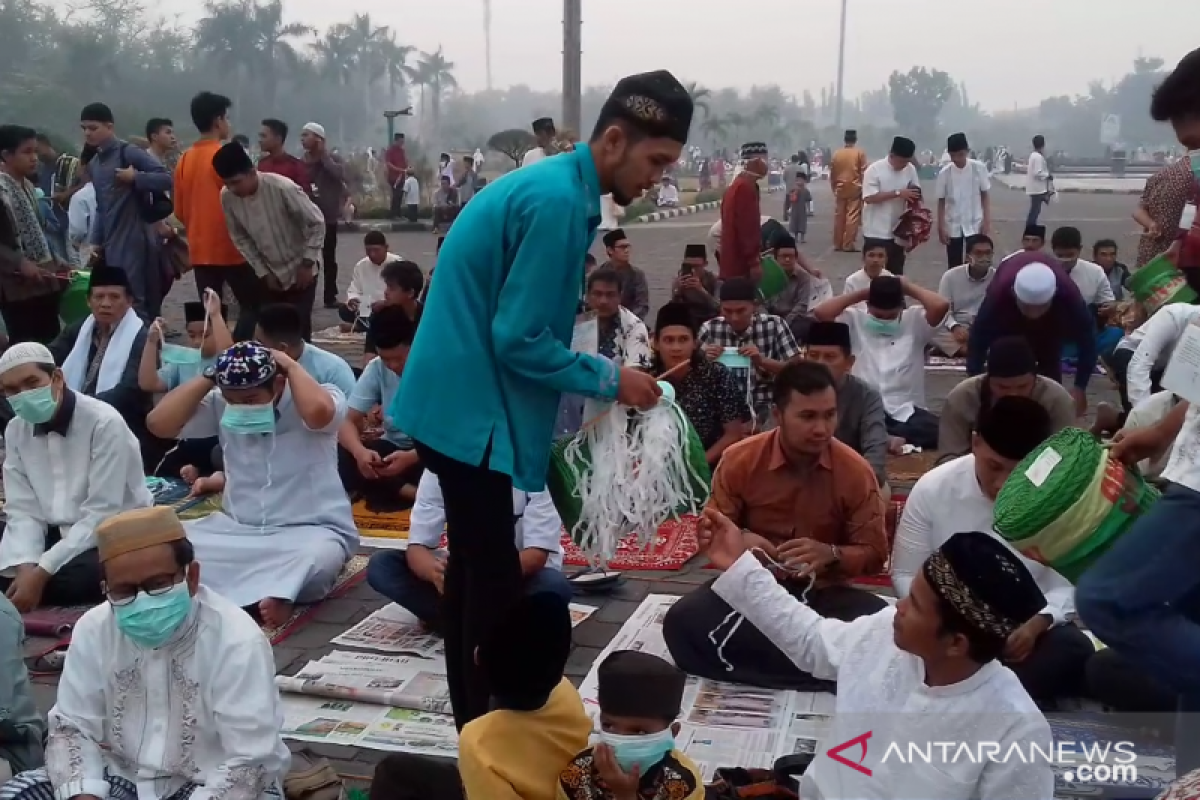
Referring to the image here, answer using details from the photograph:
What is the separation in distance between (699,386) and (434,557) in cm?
217

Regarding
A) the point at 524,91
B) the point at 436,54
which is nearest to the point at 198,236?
the point at 436,54

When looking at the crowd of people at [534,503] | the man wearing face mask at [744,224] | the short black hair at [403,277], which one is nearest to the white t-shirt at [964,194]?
the man wearing face mask at [744,224]

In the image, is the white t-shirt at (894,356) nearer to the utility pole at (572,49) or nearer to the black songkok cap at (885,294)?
the black songkok cap at (885,294)

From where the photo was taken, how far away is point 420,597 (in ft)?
15.0

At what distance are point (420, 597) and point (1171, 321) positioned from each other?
3.76 metres

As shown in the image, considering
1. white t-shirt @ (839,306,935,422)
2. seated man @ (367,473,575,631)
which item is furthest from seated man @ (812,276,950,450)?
seated man @ (367,473,575,631)

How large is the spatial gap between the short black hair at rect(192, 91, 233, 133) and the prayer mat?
3448mm

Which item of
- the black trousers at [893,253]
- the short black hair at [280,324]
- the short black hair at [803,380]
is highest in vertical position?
the short black hair at [803,380]

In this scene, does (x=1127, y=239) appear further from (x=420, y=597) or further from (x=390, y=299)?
(x=420, y=597)

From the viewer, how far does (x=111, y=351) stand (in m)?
6.30

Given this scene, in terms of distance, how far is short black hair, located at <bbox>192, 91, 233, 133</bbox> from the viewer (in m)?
7.48

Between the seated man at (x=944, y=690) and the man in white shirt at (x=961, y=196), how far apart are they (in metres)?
9.75

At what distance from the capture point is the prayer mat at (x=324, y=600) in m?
4.64

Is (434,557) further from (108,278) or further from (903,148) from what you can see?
(903,148)
